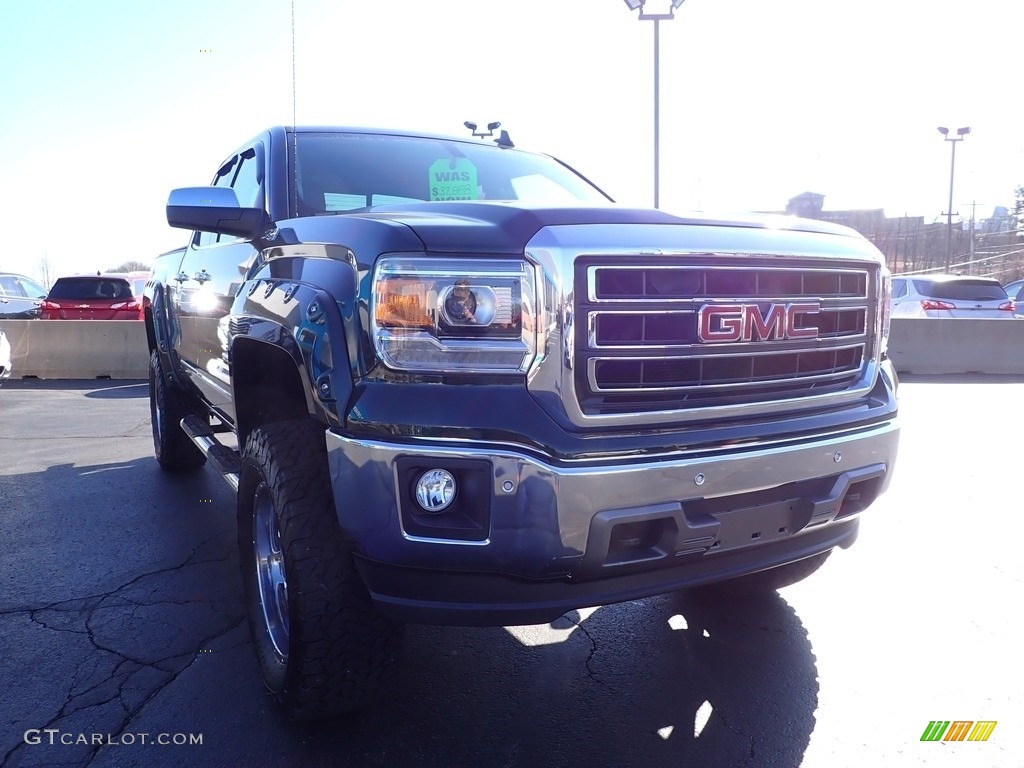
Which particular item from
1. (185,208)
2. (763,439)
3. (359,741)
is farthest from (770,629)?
(185,208)

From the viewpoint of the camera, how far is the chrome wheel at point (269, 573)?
258cm

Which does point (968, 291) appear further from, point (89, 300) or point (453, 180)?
point (89, 300)

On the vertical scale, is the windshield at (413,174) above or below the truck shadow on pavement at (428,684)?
above

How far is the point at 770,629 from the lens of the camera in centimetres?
308

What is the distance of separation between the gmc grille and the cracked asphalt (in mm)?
1019

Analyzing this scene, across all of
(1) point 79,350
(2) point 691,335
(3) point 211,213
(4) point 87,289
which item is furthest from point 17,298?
(2) point 691,335

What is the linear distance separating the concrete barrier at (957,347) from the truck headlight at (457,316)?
36.4ft

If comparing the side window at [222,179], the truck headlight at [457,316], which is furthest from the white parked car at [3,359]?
the truck headlight at [457,316]

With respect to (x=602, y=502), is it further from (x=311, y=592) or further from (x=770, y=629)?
(x=770, y=629)

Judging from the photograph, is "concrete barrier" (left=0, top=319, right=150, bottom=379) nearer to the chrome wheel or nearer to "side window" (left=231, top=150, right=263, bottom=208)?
"side window" (left=231, top=150, right=263, bottom=208)

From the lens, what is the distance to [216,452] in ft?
12.2

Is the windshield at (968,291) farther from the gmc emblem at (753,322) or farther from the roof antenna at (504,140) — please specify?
the gmc emblem at (753,322)

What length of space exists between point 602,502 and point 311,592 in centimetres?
83

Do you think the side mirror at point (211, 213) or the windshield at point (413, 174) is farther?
the windshield at point (413, 174)
